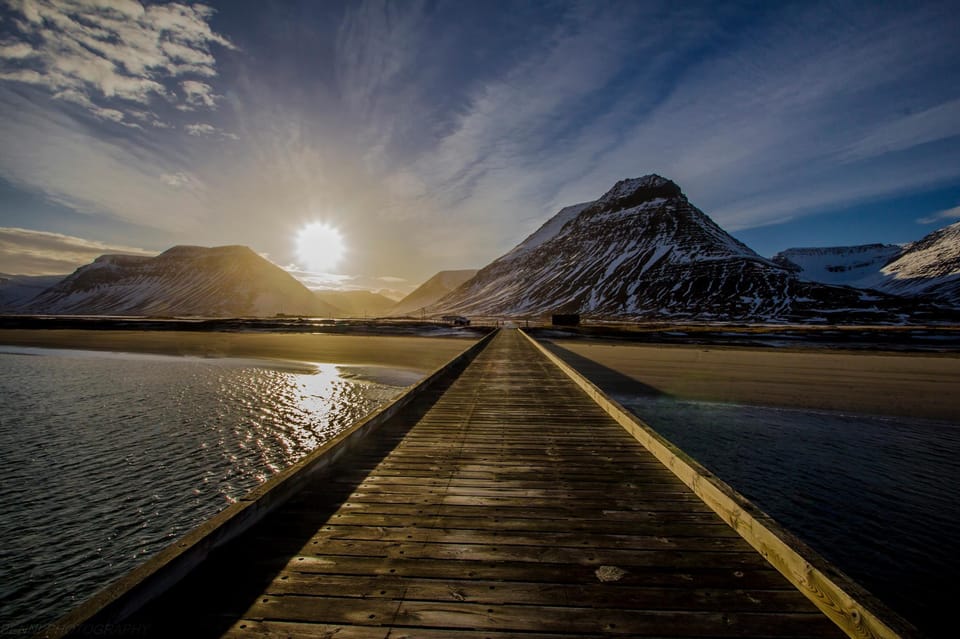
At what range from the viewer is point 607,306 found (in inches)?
5669

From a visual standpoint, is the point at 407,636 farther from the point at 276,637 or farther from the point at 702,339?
the point at 702,339

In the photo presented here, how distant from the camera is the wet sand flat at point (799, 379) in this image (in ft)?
48.1

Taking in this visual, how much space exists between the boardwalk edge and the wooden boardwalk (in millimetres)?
118

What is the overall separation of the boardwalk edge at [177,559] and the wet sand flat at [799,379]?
45.9ft

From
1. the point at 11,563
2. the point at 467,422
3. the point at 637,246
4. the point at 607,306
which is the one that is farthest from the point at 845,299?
the point at 11,563

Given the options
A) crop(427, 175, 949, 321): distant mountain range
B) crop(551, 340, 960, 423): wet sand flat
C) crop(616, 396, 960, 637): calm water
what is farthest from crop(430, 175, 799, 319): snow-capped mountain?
crop(616, 396, 960, 637): calm water

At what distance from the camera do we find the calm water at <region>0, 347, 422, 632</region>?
5.45 meters

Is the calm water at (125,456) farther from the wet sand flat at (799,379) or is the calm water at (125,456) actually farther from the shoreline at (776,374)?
the wet sand flat at (799,379)

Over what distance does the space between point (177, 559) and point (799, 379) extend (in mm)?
24616

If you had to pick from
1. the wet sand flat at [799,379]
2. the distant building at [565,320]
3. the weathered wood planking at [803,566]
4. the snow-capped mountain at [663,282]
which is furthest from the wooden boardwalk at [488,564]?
the snow-capped mountain at [663,282]

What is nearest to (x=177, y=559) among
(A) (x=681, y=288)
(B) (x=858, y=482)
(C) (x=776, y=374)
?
(B) (x=858, y=482)

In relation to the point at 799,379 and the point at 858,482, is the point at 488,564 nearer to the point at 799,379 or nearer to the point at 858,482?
the point at 858,482

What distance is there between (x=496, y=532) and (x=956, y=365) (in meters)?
37.0

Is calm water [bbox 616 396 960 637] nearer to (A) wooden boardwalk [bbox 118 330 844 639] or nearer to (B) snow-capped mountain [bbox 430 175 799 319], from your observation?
(A) wooden boardwalk [bbox 118 330 844 639]
